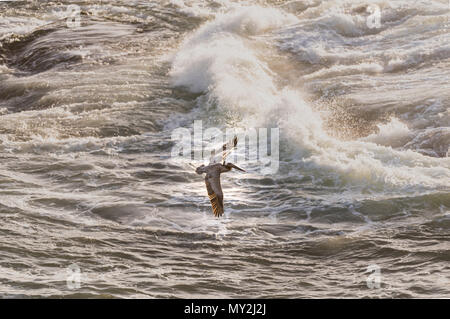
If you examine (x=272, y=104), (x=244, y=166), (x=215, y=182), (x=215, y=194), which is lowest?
(x=215, y=194)

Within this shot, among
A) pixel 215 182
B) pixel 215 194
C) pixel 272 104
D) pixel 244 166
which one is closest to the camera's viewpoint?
pixel 215 194

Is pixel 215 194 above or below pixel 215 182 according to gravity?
below

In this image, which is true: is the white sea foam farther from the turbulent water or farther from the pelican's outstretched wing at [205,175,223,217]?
the pelican's outstretched wing at [205,175,223,217]

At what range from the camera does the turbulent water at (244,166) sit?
7.53 m

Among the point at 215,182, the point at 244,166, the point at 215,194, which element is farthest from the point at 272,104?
the point at 215,194

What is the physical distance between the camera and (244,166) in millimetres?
10992

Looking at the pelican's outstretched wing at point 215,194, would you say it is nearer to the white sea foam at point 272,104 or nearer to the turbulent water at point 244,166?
the turbulent water at point 244,166

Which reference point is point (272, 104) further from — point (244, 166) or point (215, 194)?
point (215, 194)

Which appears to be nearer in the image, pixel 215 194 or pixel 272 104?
pixel 215 194

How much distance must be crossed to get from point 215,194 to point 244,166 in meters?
4.70

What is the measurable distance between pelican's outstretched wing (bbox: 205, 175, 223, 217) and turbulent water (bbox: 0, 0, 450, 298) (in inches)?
46.8
